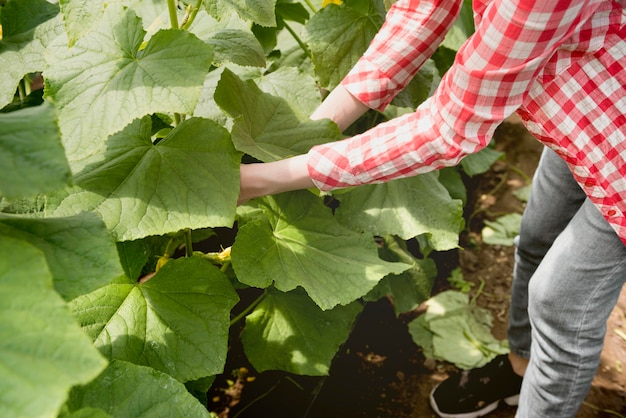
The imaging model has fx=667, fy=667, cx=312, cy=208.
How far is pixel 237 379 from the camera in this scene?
2.26 metres

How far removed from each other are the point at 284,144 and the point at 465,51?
1.81ft

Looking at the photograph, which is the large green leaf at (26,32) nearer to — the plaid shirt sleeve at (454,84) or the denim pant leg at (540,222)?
the plaid shirt sleeve at (454,84)

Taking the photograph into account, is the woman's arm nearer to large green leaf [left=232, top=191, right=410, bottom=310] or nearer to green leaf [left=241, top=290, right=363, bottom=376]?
large green leaf [left=232, top=191, right=410, bottom=310]

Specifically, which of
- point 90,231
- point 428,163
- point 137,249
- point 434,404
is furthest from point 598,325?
point 90,231

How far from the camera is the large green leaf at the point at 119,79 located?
3.91 feet

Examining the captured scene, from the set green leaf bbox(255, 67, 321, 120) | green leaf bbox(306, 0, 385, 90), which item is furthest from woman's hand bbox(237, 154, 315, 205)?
green leaf bbox(306, 0, 385, 90)

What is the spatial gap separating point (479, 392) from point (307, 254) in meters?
1.00

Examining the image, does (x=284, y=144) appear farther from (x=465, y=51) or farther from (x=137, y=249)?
(x=465, y=51)

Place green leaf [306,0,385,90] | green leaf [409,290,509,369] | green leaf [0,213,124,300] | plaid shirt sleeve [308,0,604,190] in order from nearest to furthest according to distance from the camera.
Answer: green leaf [0,213,124,300] < plaid shirt sleeve [308,0,604,190] < green leaf [306,0,385,90] < green leaf [409,290,509,369]

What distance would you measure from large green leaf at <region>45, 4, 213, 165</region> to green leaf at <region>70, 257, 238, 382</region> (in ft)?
1.38

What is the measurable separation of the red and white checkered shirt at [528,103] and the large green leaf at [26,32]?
2.32 ft

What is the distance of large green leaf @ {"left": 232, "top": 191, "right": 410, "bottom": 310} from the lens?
1.50 m

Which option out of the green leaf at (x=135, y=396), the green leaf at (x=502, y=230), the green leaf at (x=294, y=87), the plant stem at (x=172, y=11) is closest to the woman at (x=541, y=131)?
the green leaf at (x=294, y=87)

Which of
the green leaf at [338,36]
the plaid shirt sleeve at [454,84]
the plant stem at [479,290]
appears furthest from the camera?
the plant stem at [479,290]
